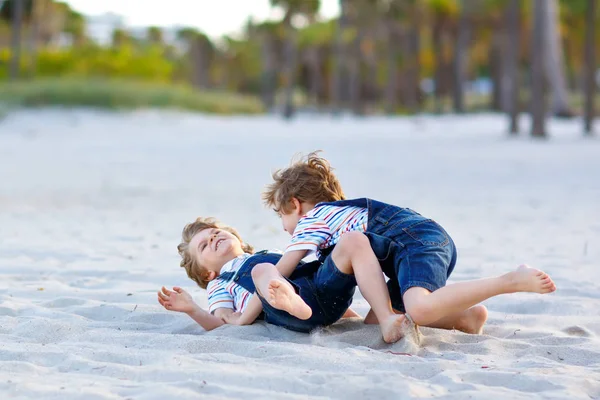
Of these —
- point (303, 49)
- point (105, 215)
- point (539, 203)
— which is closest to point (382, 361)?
point (105, 215)

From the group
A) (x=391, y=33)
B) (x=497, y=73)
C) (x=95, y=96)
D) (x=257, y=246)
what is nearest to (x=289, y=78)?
(x=497, y=73)

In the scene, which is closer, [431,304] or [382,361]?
[382,361]

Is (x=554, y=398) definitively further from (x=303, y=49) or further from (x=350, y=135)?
(x=303, y=49)

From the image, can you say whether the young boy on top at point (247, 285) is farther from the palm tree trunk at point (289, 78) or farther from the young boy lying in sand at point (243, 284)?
the palm tree trunk at point (289, 78)

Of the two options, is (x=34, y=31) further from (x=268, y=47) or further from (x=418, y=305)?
(x=418, y=305)

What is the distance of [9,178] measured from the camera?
12.4m

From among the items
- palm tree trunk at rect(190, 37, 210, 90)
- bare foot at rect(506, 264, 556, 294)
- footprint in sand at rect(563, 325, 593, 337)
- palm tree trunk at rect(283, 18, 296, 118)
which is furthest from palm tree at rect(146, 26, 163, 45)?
bare foot at rect(506, 264, 556, 294)

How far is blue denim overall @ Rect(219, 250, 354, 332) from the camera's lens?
13.2ft

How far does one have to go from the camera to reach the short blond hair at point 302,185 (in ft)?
13.6

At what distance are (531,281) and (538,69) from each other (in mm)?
16022

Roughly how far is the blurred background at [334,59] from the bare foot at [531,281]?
52.3 feet

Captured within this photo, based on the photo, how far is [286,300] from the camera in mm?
3752

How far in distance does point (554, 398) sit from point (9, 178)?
10446 mm

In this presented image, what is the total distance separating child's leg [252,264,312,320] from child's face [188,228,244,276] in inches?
21.0
